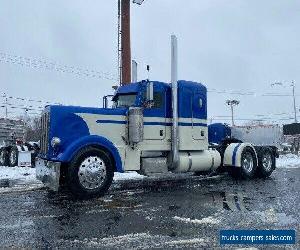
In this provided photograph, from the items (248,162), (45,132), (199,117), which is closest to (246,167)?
(248,162)

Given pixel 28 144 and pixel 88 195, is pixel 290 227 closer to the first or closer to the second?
pixel 88 195

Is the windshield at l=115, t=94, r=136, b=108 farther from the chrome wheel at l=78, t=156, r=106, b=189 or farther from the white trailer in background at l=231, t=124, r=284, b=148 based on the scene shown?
the white trailer in background at l=231, t=124, r=284, b=148

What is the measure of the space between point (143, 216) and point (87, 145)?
2.77 m

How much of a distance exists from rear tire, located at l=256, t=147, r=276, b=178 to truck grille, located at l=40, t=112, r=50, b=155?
25.2ft

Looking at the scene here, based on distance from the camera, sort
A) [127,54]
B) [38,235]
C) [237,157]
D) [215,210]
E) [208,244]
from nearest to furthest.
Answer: [208,244]
[38,235]
[215,210]
[237,157]
[127,54]

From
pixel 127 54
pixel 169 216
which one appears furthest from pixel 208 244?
pixel 127 54

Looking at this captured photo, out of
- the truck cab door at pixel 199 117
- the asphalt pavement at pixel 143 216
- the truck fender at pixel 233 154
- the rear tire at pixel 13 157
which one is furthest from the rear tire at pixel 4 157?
the truck cab door at pixel 199 117

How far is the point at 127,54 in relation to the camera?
35.7 m

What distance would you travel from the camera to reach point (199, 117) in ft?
38.9

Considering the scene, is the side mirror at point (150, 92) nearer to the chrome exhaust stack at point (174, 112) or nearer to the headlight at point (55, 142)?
the chrome exhaust stack at point (174, 112)

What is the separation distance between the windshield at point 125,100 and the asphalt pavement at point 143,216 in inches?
86.5

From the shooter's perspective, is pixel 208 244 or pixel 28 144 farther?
pixel 28 144

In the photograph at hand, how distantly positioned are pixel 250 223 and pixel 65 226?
2834 mm

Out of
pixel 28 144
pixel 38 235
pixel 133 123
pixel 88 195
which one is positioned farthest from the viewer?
pixel 28 144
